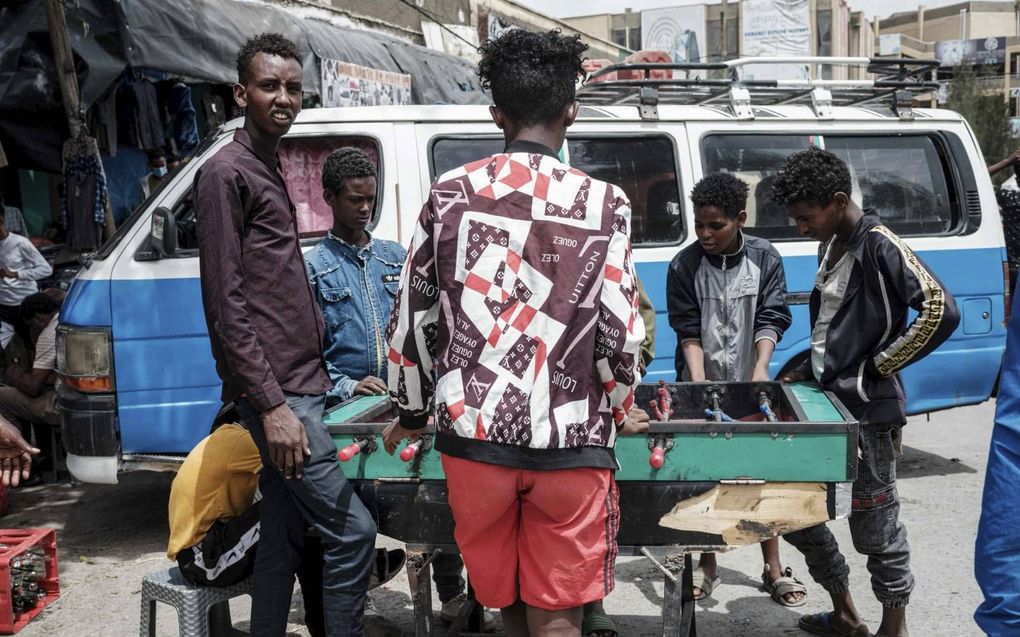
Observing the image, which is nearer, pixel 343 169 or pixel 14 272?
pixel 343 169

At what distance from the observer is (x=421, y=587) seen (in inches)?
125

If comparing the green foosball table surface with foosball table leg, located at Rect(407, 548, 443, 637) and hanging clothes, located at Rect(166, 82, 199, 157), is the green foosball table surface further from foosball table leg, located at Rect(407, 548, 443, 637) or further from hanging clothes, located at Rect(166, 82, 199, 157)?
hanging clothes, located at Rect(166, 82, 199, 157)

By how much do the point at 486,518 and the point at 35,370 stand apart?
4959 millimetres

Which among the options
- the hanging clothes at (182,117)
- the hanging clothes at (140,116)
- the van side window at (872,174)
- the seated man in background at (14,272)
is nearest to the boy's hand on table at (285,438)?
the van side window at (872,174)

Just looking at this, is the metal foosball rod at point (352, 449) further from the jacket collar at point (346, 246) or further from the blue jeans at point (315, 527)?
the jacket collar at point (346, 246)

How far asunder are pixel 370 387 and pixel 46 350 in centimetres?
367

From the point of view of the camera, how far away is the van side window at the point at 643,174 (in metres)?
5.74

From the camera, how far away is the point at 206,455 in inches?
131

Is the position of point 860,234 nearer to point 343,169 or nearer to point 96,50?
point 343,169

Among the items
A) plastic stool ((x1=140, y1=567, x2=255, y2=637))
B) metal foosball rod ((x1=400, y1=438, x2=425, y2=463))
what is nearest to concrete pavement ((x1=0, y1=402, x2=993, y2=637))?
plastic stool ((x1=140, y1=567, x2=255, y2=637))

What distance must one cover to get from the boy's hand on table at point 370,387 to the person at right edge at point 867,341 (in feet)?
5.49

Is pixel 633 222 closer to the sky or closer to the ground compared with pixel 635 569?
closer to the sky

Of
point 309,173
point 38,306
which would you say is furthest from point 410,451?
point 38,306

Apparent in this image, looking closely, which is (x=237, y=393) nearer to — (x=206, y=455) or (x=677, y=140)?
(x=206, y=455)
